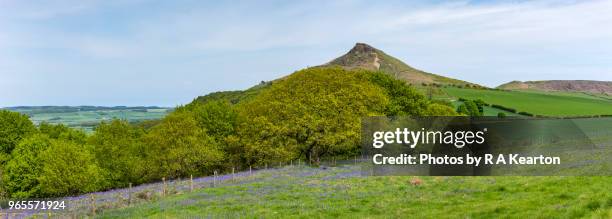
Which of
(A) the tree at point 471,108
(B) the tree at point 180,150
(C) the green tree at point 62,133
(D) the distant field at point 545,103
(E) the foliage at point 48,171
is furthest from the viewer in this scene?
(A) the tree at point 471,108

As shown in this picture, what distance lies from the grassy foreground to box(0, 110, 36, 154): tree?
53.1 meters

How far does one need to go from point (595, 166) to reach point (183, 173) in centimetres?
5509

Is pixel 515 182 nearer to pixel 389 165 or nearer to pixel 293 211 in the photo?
pixel 293 211

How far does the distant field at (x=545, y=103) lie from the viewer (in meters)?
122

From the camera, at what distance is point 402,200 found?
26125mm

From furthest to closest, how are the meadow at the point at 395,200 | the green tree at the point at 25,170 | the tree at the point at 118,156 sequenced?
1. the tree at the point at 118,156
2. the green tree at the point at 25,170
3. the meadow at the point at 395,200

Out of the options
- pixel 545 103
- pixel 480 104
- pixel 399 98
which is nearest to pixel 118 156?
pixel 399 98

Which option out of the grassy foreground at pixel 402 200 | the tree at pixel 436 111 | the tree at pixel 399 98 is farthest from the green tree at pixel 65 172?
the tree at pixel 436 111

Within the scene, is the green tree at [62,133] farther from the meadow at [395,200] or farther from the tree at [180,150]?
the meadow at [395,200]

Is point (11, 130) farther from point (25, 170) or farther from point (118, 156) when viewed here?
point (118, 156)

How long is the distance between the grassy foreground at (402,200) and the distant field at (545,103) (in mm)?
103474

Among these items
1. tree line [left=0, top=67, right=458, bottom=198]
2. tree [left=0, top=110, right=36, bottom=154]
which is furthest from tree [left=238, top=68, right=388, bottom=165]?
tree [left=0, top=110, right=36, bottom=154]

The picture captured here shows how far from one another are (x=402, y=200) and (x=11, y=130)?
7169 cm

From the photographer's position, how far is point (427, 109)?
81.2 m
